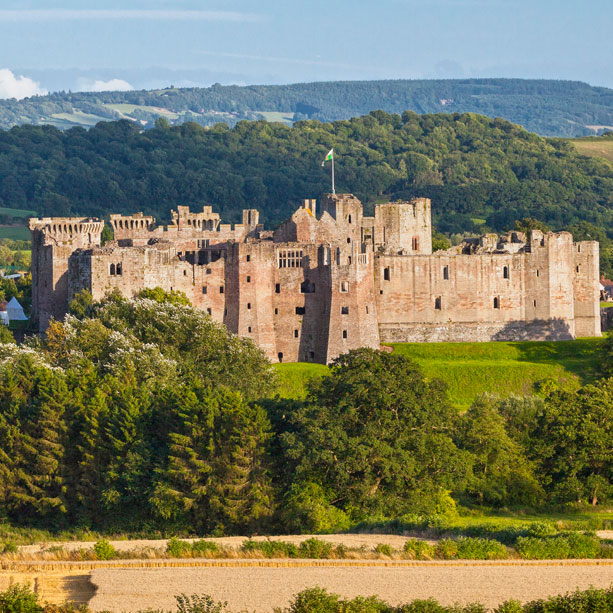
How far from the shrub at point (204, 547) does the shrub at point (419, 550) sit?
23.4 feet

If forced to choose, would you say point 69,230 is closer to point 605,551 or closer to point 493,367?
point 493,367

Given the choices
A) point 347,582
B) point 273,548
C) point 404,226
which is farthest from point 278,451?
point 404,226

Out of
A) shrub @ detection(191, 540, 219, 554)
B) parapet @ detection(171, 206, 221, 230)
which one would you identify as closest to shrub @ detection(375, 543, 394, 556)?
shrub @ detection(191, 540, 219, 554)

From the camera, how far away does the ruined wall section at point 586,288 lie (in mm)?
103812

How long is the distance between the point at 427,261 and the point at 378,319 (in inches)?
199

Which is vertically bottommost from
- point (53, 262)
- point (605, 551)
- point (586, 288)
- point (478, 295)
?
point (605, 551)

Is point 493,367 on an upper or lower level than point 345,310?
lower

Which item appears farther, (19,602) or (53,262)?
(53,262)

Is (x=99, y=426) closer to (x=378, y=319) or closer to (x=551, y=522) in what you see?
(x=551, y=522)

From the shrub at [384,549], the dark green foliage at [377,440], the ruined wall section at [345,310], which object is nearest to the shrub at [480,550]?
the shrub at [384,549]

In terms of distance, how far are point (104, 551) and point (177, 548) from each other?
109 inches

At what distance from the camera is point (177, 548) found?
5553 centimetres

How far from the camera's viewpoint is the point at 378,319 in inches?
3905

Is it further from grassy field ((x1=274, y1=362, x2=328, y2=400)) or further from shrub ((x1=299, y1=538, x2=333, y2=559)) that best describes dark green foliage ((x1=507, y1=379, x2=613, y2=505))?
shrub ((x1=299, y1=538, x2=333, y2=559))
